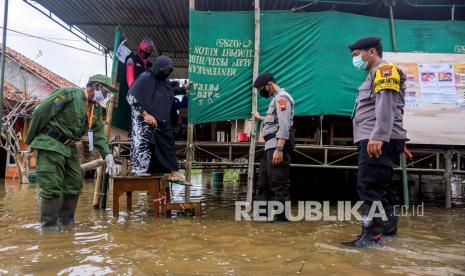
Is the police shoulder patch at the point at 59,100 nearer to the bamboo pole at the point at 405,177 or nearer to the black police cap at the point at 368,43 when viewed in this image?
the black police cap at the point at 368,43

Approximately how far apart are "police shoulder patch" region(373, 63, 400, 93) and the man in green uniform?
3.01 m

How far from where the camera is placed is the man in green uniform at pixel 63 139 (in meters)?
4.19

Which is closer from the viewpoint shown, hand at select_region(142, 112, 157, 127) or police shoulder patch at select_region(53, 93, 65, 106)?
police shoulder patch at select_region(53, 93, 65, 106)

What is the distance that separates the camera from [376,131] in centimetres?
342

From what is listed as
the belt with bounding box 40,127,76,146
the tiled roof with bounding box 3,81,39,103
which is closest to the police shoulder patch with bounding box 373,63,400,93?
the belt with bounding box 40,127,76,146

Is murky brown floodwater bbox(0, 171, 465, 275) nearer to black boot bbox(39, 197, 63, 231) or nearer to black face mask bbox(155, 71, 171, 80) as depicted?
black boot bbox(39, 197, 63, 231)

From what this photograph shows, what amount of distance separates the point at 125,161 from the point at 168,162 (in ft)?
10.0

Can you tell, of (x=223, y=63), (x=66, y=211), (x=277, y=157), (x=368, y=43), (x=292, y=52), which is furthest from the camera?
(x=292, y=52)

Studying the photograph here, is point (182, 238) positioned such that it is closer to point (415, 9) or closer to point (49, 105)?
point (49, 105)

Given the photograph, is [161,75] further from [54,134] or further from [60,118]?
[54,134]

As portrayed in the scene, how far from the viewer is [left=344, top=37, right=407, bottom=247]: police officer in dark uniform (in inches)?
135

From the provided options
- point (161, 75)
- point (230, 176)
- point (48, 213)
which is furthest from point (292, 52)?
point (230, 176)

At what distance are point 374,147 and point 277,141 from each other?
5.06 ft

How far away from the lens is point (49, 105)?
4.25m
